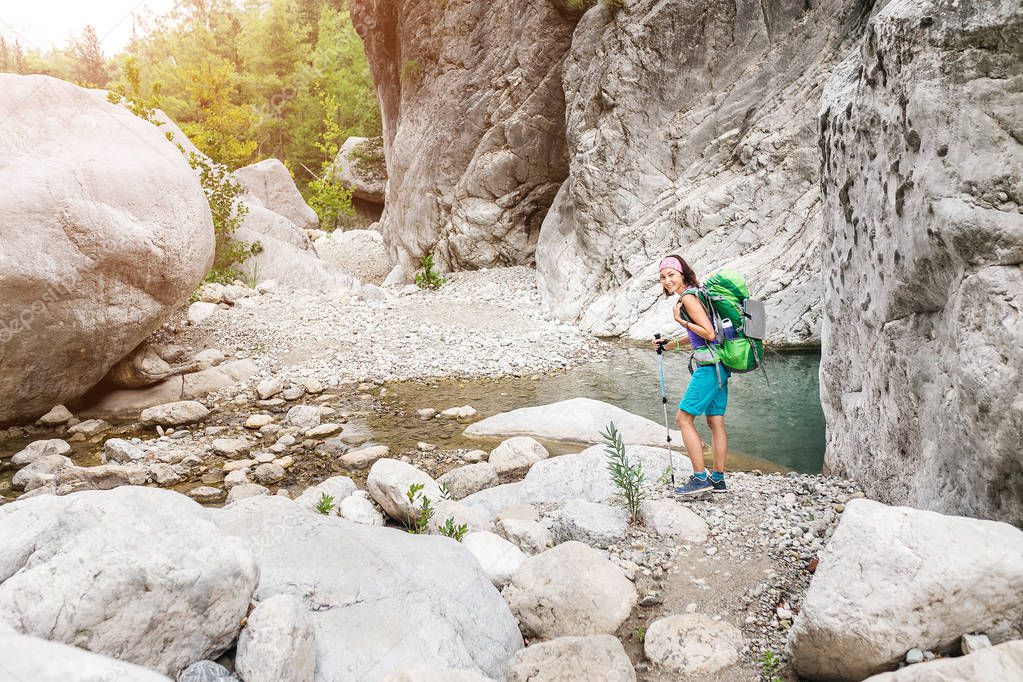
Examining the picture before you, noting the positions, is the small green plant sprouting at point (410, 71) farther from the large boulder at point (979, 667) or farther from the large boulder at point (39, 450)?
the large boulder at point (979, 667)

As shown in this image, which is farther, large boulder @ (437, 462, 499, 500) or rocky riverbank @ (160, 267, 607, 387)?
rocky riverbank @ (160, 267, 607, 387)

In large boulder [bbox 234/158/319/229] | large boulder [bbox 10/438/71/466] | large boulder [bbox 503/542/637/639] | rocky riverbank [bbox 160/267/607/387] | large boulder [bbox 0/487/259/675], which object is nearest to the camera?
large boulder [bbox 0/487/259/675]

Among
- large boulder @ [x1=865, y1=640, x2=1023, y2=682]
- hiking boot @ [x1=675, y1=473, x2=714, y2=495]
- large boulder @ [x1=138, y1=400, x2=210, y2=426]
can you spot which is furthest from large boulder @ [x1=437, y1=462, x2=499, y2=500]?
large boulder @ [x1=138, y1=400, x2=210, y2=426]

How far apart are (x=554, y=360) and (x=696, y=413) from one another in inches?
295

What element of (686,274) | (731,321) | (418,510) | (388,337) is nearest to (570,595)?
(418,510)

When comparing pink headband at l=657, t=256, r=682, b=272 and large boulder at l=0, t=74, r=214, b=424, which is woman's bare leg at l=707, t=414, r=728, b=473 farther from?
large boulder at l=0, t=74, r=214, b=424

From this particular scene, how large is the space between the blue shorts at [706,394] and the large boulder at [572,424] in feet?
8.93

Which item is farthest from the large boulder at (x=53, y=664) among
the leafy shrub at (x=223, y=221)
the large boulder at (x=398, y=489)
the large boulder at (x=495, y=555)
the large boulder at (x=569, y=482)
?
the leafy shrub at (x=223, y=221)

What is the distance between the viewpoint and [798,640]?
128 inches

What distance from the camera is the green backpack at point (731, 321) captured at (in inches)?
206

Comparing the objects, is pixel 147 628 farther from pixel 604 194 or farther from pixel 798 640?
pixel 604 194

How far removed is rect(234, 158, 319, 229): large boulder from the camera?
29.0m

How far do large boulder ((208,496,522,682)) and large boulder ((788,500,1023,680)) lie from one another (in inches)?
65.4

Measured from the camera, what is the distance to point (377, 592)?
3.60m
